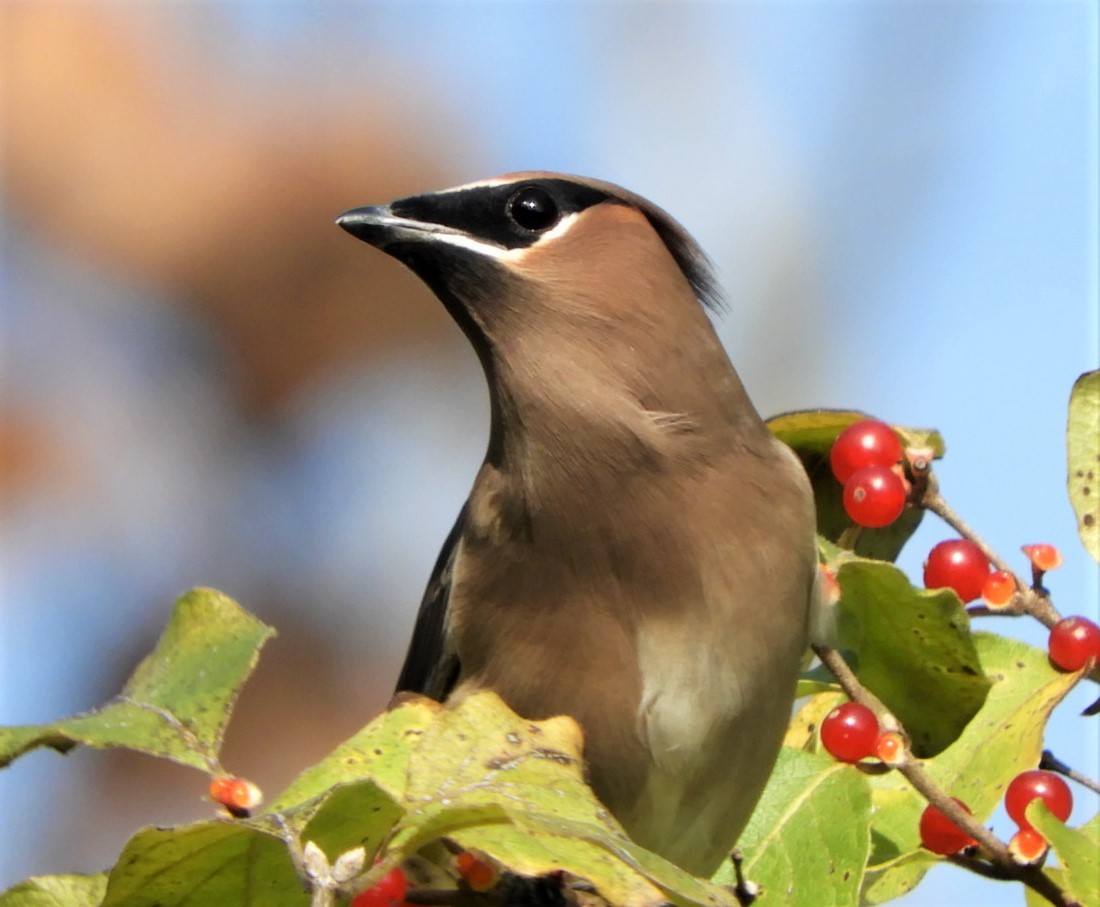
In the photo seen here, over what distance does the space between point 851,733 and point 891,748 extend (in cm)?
11

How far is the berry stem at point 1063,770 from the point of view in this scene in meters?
1.73

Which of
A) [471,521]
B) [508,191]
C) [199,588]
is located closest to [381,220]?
[508,191]

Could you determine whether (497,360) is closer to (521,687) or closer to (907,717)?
(521,687)

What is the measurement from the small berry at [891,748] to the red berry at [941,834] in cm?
8

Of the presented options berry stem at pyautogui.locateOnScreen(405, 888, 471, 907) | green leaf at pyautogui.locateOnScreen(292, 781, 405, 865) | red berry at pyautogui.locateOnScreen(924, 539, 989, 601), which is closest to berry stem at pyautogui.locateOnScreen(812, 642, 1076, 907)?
red berry at pyautogui.locateOnScreen(924, 539, 989, 601)

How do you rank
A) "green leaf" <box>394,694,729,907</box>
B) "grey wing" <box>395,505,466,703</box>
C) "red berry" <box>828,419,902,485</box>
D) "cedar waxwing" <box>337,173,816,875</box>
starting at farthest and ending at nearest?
"grey wing" <box>395,505,466,703</box>
"cedar waxwing" <box>337,173,816,875</box>
"red berry" <box>828,419,902,485</box>
"green leaf" <box>394,694,729,907</box>

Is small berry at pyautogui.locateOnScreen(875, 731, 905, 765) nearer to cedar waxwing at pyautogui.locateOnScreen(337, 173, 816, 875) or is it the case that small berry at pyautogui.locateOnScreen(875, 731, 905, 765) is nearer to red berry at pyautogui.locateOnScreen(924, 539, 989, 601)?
red berry at pyautogui.locateOnScreen(924, 539, 989, 601)

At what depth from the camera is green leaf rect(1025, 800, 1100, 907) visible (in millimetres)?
1525

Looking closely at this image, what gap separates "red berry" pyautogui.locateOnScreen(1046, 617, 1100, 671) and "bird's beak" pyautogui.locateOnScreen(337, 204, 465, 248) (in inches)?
36.2

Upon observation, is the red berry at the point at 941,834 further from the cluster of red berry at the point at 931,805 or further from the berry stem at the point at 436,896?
the berry stem at the point at 436,896

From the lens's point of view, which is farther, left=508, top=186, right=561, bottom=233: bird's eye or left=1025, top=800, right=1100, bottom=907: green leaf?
left=508, top=186, right=561, bottom=233: bird's eye

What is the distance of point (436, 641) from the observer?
7.62 feet

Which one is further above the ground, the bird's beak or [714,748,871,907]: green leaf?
the bird's beak

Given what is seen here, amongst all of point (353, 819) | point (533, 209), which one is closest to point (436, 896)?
point (353, 819)
